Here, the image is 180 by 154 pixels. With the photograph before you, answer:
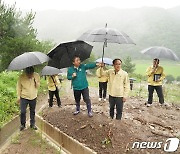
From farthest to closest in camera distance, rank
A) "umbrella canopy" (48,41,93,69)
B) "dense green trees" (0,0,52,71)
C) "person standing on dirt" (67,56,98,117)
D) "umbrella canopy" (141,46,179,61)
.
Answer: "dense green trees" (0,0,52,71) < "umbrella canopy" (141,46,179,61) < "umbrella canopy" (48,41,93,69) < "person standing on dirt" (67,56,98,117)

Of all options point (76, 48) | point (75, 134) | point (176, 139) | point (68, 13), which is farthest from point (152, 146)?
point (68, 13)

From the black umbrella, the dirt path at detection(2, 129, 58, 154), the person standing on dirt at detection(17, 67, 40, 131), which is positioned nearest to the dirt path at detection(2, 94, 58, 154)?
the dirt path at detection(2, 129, 58, 154)

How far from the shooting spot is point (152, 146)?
20.1 feet

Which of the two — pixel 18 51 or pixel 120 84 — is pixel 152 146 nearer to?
pixel 120 84

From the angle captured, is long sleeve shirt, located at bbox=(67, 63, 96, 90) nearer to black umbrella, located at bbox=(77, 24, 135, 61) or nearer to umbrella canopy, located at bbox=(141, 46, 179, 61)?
black umbrella, located at bbox=(77, 24, 135, 61)

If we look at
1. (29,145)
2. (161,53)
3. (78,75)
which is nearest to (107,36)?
(78,75)

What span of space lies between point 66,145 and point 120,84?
2050 mm

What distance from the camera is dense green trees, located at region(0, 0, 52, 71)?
18859 millimetres

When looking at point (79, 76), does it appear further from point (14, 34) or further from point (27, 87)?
point (14, 34)

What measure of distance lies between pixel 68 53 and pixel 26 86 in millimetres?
1427

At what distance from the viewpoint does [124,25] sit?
11231cm

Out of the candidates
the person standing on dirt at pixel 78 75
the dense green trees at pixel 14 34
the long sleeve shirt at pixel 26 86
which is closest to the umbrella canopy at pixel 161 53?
the person standing on dirt at pixel 78 75

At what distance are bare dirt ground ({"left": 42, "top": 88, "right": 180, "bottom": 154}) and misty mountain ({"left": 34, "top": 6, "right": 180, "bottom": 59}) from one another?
174ft

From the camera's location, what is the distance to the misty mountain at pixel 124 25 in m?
70.2
